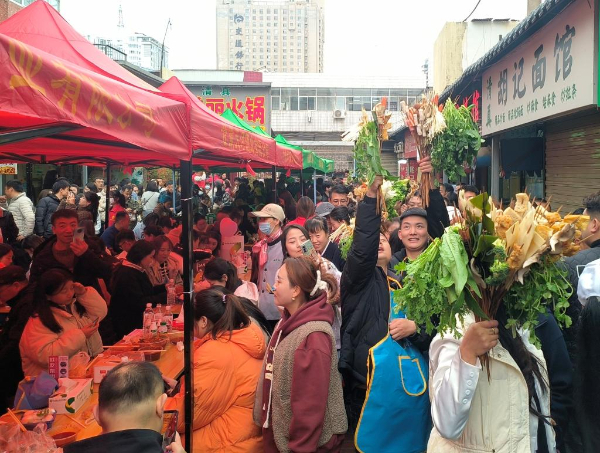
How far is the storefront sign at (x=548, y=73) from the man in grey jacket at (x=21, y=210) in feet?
27.6

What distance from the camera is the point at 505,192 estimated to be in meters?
15.3

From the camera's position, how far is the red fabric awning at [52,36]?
443 centimetres

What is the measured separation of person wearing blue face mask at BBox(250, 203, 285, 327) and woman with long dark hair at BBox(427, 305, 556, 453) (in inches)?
142

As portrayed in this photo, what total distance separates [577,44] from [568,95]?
66cm

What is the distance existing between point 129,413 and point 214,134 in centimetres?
299

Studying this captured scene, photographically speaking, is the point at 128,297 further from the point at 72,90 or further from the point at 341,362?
the point at 72,90

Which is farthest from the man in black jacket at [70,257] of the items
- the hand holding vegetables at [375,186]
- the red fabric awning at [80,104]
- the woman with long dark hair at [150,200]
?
the woman with long dark hair at [150,200]

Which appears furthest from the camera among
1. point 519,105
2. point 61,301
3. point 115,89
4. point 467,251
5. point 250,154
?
point 519,105

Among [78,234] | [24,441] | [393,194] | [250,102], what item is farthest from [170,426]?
[250,102]

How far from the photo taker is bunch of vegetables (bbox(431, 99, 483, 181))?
13.4 feet

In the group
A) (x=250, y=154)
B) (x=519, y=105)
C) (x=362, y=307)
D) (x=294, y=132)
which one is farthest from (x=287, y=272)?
(x=294, y=132)

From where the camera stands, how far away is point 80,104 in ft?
8.95

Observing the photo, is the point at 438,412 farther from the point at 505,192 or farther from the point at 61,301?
the point at 505,192

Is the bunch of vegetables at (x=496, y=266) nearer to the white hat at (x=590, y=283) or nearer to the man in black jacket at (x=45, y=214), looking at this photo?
the white hat at (x=590, y=283)
